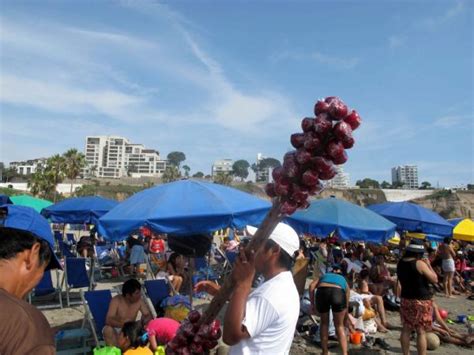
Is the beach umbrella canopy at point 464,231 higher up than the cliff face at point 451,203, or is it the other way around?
the cliff face at point 451,203

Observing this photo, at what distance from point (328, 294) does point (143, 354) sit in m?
2.45

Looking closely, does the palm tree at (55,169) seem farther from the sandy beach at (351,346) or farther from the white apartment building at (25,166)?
the white apartment building at (25,166)

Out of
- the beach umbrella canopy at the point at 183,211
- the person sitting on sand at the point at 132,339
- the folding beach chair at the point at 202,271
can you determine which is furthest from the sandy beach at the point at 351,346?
the beach umbrella canopy at the point at 183,211

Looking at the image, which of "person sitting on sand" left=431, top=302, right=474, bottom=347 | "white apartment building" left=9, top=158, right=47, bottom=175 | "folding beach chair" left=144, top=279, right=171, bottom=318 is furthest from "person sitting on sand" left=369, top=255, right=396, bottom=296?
"white apartment building" left=9, top=158, right=47, bottom=175

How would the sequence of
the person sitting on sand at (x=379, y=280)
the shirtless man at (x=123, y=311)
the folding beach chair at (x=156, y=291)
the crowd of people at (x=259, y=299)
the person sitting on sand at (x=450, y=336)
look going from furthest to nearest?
the person sitting on sand at (x=379, y=280), the person sitting on sand at (x=450, y=336), the folding beach chair at (x=156, y=291), the shirtless man at (x=123, y=311), the crowd of people at (x=259, y=299)

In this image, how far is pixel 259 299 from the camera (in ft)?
6.25

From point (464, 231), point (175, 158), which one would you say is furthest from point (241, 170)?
point (464, 231)

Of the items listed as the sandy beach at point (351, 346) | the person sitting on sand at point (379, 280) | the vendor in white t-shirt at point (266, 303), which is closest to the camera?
the vendor in white t-shirt at point (266, 303)

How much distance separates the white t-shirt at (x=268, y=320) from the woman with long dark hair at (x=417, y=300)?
3497 millimetres

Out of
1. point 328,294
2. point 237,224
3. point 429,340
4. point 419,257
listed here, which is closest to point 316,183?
point 237,224

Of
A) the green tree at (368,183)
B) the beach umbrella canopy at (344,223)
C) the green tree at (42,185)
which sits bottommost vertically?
the beach umbrella canopy at (344,223)

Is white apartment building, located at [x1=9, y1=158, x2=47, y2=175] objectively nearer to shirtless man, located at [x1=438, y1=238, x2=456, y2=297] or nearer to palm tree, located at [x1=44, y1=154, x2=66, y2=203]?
palm tree, located at [x1=44, y1=154, x2=66, y2=203]

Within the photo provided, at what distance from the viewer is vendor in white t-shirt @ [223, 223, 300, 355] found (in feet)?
5.66

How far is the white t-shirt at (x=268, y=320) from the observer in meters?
1.85
